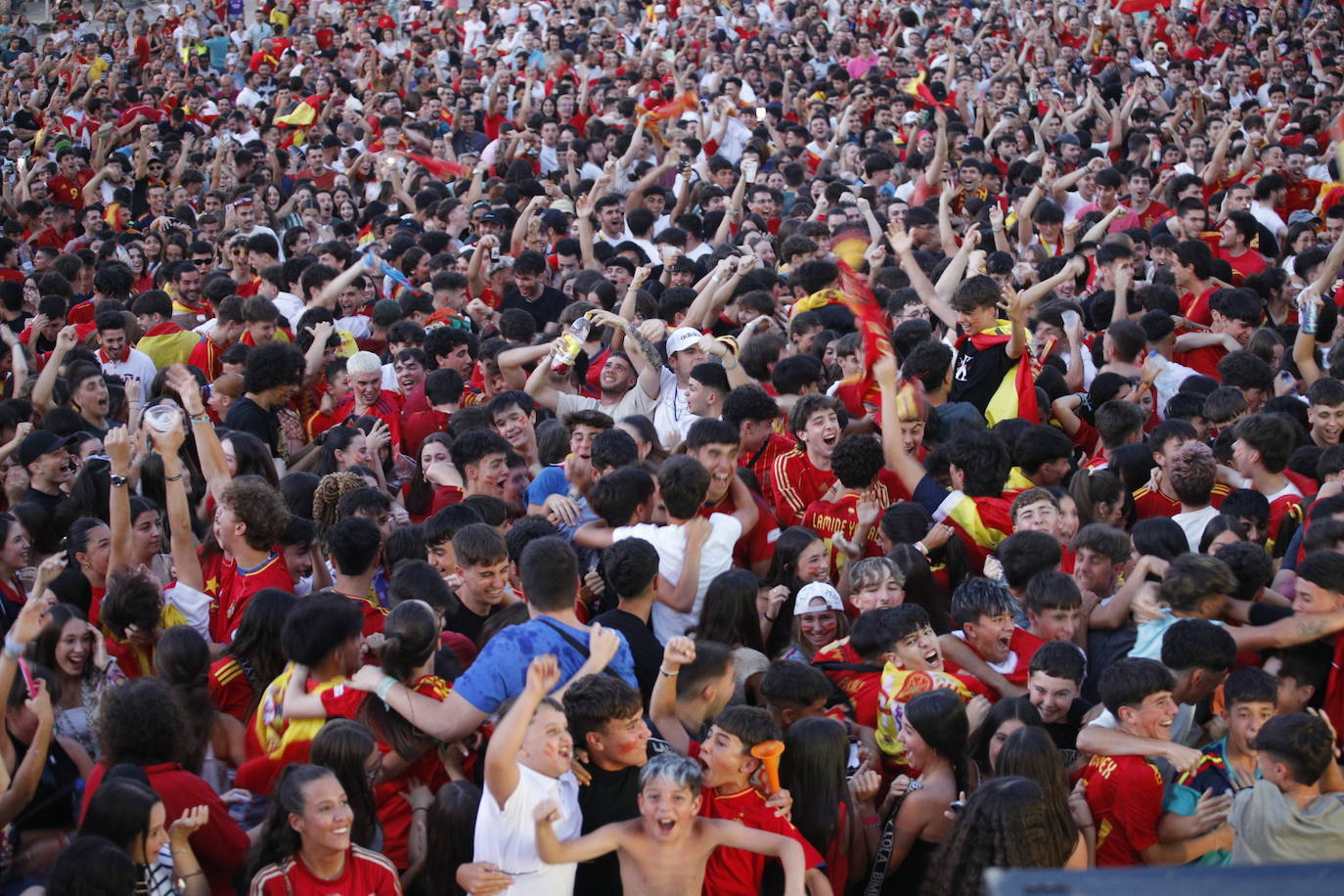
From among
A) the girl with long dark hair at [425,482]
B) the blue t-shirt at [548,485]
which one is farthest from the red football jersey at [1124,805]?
the girl with long dark hair at [425,482]

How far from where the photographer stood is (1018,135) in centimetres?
1470

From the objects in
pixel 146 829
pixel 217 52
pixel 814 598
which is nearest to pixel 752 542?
pixel 814 598

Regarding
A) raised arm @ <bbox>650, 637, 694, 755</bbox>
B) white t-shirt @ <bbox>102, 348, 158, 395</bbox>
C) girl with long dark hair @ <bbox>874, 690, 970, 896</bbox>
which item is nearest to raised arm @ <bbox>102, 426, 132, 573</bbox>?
raised arm @ <bbox>650, 637, 694, 755</bbox>

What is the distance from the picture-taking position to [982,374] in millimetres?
7242

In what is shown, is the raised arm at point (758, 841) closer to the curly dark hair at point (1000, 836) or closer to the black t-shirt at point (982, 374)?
the curly dark hair at point (1000, 836)

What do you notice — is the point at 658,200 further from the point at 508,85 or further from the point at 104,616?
the point at 104,616

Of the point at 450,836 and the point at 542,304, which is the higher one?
the point at 450,836

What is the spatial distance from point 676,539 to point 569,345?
215 cm

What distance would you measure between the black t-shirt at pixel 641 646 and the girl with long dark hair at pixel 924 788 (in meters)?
0.86

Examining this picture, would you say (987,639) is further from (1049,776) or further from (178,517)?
(178,517)

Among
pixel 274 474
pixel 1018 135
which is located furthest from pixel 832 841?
pixel 1018 135

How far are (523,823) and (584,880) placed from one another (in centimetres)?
34

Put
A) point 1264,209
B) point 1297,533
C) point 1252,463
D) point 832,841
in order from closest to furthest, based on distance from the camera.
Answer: point 832,841, point 1297,533, point 1252,463, point 1264,209

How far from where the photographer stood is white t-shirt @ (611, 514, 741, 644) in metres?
5.31
